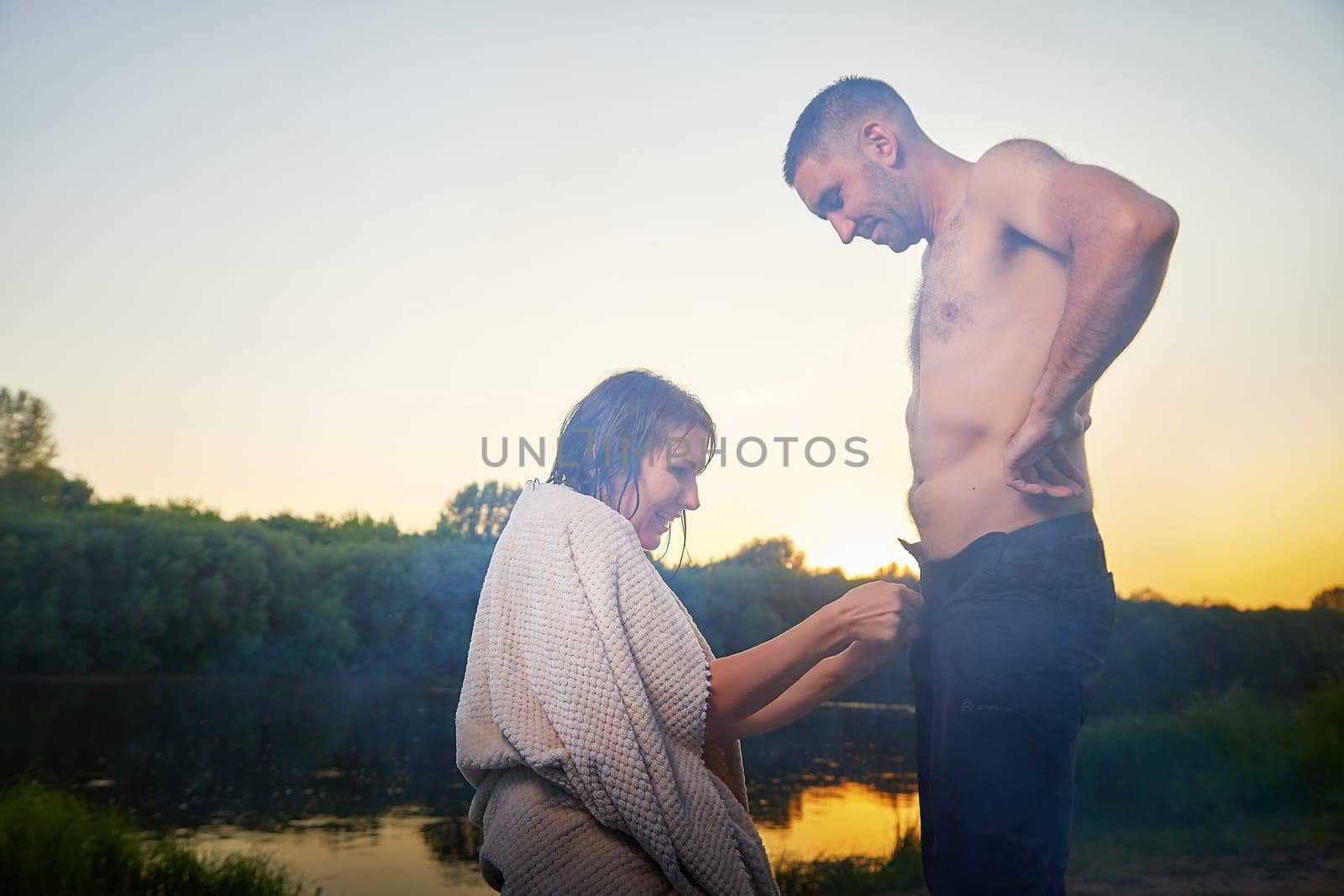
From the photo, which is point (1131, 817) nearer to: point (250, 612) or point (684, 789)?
point (684, 789)

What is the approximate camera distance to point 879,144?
161 cm

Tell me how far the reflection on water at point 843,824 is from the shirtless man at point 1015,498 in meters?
4.29

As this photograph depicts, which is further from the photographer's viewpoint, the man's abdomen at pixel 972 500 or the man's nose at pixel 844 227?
the man's nose at pixel 844 227

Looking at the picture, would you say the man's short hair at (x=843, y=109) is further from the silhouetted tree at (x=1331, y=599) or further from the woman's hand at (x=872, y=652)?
the silhouetted tree at (x=1331, y=599)

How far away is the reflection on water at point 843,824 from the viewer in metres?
5.65

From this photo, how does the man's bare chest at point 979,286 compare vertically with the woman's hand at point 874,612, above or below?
above

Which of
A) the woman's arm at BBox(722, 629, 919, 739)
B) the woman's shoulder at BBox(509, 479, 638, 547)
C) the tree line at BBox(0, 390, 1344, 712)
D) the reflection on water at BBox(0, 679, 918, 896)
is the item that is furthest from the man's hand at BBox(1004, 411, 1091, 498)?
the tree line at BBox(0, 390, 1344, 712)

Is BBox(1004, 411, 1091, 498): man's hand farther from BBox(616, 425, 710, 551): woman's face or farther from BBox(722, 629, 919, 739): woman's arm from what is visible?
BBox(616, 425, 710, 551): woman's face

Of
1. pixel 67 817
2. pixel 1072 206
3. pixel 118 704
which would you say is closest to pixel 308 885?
pixel 67 817

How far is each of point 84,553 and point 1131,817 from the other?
8.47m

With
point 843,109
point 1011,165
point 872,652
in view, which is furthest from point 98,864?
point 1011,165

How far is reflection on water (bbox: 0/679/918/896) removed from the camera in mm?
5031

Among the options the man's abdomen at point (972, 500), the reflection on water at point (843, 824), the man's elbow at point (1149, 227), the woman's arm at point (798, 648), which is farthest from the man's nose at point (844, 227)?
the reflection on water at point (843, 824)

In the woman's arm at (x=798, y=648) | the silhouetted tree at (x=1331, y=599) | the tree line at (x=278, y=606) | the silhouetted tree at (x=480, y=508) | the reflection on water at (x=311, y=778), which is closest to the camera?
the woman's arm at (x=798, y=648)
